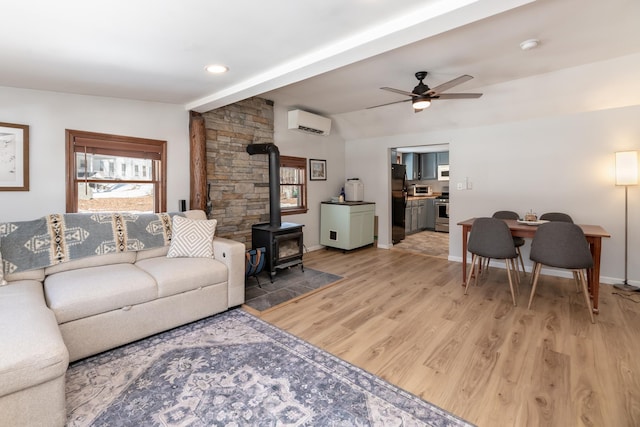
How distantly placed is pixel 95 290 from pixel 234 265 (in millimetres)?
1084

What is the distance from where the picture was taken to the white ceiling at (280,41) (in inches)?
65.9

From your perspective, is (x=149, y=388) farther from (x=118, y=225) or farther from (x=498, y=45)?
(x=498, y=45)

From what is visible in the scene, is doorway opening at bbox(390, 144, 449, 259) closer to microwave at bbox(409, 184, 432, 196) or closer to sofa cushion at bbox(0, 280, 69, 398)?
microwave at bbox(409, 184, 432, 196)

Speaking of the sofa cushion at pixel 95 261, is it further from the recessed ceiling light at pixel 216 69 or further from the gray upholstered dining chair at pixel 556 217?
the gray upholstered dining chair at pixel 556 217

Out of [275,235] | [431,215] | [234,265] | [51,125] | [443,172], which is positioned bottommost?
[234,265]

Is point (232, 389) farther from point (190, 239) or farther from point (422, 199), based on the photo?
point (422, 199)

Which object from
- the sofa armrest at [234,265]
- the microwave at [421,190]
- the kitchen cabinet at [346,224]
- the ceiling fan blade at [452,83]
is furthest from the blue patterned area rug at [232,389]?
the microwave at [421,190]

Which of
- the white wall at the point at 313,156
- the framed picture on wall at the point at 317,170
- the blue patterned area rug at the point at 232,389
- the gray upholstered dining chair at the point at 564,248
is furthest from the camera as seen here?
the framed picture on wall at the point at 317,170

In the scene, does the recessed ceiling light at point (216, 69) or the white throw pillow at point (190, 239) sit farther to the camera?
the white throw pillow at point (190, 239)

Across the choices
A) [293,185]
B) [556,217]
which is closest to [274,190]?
[293,185]

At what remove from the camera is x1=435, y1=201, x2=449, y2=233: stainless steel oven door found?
734 centimetres

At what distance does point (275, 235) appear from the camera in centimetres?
372

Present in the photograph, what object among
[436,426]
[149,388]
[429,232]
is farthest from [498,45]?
[429,232]

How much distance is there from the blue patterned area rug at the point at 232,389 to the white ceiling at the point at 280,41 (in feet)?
7.02
